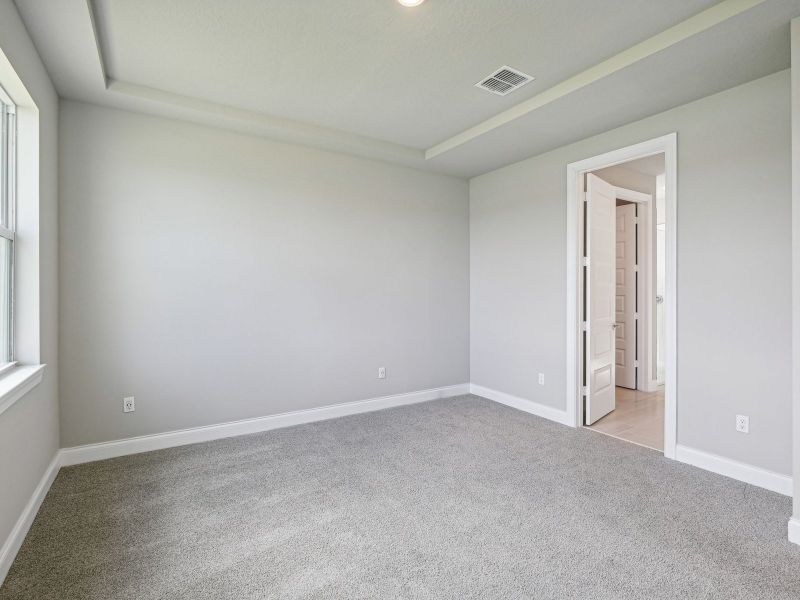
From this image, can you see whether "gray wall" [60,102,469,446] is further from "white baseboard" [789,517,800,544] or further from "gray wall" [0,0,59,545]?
"white baseboard" [789,517,800,544]

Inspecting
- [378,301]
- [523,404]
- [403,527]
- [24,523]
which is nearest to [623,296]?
[523,404]

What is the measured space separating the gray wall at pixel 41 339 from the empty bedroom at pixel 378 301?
0.03 meters

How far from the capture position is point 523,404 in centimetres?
423

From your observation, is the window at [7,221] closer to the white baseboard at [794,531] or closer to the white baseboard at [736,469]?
the white baseboard at [794,531]

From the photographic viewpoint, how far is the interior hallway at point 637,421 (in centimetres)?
346

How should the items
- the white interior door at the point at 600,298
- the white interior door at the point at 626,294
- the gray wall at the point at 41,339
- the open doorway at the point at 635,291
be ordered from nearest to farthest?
the gray wall at the point at 41,339 → the white interior door at the point at 600,298 → the open doorway at the point at 635,291 → the white interior door at the point at 626,294

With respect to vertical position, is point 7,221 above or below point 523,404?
above

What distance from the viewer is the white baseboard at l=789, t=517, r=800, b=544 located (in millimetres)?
2008

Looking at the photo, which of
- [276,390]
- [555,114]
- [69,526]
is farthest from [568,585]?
[555,114]

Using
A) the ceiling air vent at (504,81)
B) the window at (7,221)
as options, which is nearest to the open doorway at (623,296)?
the ceiling air vent at (504,81)

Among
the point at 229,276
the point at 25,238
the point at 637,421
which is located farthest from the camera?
the point at 637,421

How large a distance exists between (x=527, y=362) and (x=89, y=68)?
415cm

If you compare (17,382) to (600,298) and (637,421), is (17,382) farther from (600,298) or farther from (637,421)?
(637,421)

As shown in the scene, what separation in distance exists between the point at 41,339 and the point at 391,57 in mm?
2672
